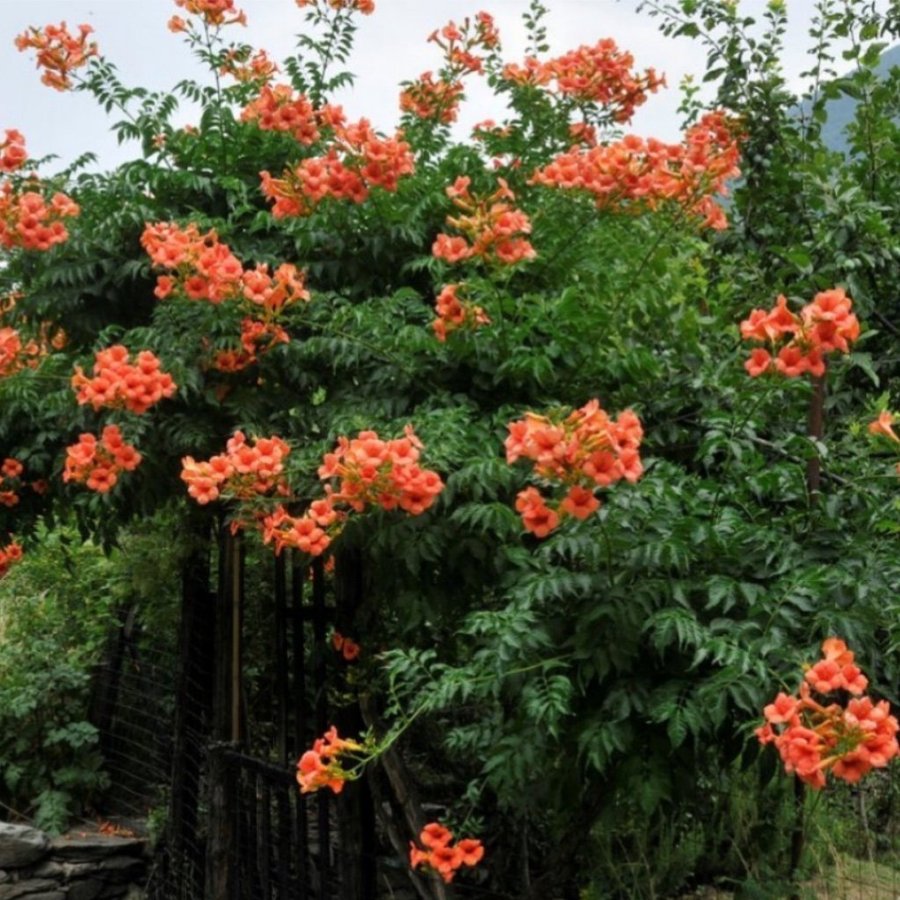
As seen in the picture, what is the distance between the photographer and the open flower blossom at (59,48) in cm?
422

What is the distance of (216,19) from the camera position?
13.9ft

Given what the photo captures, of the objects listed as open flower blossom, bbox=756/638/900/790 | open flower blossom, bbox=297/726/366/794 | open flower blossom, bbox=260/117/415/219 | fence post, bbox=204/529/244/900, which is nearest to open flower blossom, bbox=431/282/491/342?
open flower blossom, bbox=260/117/415/219

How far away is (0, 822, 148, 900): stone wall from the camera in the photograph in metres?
6.28

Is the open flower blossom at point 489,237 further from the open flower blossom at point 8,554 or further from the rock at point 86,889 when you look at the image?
the rock at point 86,889

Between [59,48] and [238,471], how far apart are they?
2.09 metres

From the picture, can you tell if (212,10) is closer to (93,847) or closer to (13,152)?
(13,152)

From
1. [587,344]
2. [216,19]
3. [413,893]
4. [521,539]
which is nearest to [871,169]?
[587,344]

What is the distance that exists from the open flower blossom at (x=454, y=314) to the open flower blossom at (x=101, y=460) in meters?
0.94

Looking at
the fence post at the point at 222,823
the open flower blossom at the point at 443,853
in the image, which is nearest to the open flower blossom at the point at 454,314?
the open flower blossom at the point at 443,853

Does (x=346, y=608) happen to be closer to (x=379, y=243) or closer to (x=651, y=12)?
(x=379, y=243)

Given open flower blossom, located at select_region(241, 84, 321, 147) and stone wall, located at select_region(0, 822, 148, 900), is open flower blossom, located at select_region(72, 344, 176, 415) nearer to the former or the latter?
open flower blossom, located at select_region(241, 84, 321, 147)

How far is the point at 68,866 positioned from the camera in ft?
20.9

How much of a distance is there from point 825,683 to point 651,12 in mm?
3264

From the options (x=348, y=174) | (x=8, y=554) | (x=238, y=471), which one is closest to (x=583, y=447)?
(x=238, y=471)
